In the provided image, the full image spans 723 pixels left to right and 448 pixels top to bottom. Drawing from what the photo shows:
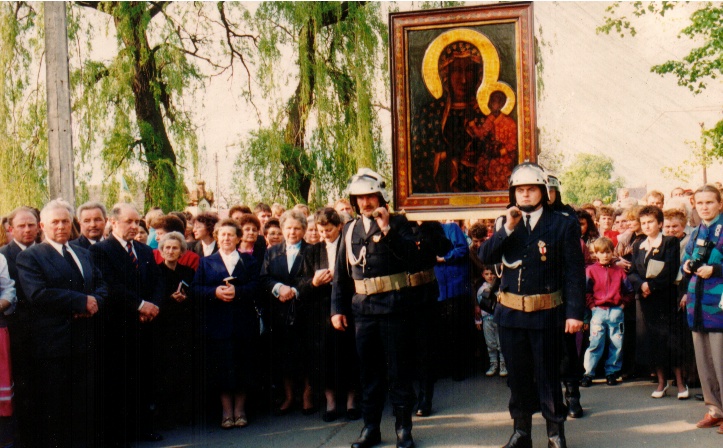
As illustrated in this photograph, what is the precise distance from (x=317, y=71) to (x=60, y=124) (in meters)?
6.50

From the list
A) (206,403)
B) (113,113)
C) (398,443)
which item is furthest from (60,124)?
(113,113)

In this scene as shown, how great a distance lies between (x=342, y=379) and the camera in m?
6.60

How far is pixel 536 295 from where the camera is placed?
5176mm

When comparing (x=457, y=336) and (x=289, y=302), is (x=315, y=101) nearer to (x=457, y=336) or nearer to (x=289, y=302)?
(x=457, y=336)

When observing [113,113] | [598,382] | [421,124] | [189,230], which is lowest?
[598,382]

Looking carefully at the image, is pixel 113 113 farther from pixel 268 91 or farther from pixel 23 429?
pixel 23 429

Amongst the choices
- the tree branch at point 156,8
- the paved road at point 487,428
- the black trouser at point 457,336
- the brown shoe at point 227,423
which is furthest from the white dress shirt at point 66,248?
the tree branch at point 156,8

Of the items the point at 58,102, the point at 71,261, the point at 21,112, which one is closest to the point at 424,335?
the point at 71,261

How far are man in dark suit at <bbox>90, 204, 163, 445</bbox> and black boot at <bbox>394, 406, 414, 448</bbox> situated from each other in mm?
2088

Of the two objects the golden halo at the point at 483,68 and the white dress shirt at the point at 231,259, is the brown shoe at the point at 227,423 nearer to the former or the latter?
the white dress shirt at the point at 231,259

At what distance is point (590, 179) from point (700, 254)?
368 feet

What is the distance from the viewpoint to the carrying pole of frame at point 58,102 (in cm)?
757

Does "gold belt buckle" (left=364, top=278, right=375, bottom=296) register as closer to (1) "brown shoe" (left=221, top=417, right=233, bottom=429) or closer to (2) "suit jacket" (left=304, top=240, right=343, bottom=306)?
(2) "suit jacket" (left=304, top=240, right=343, bottom=306)

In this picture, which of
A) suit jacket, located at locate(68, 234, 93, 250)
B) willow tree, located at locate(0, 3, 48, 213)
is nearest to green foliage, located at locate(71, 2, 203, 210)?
willow tree, located at locate(0, 3, 48, 213)
